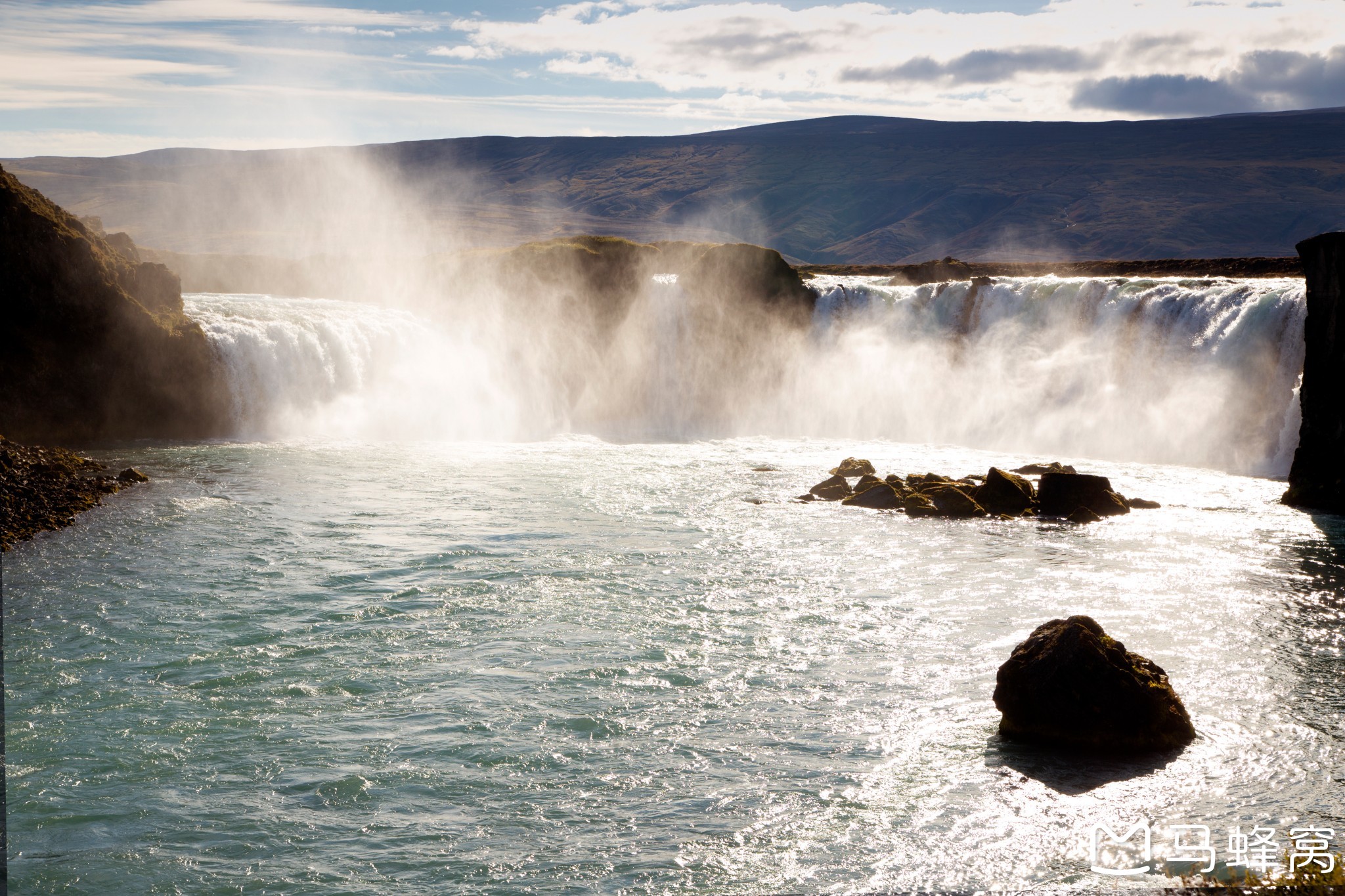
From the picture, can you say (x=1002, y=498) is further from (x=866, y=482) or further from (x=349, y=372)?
(x=349, y=372)

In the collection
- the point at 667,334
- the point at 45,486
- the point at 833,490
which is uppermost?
the point at 667,334

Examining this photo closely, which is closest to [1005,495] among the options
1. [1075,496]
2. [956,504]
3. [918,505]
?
[956,504]

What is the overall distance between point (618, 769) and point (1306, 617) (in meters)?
13.2

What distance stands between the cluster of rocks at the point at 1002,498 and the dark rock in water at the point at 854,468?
2923 millimetres

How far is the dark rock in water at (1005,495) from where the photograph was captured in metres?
27.9

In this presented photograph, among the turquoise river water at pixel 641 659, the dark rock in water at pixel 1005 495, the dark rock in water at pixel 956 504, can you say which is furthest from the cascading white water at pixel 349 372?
the dark rock in water at pixel 1005 495

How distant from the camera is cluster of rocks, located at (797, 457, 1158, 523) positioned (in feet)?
90.0

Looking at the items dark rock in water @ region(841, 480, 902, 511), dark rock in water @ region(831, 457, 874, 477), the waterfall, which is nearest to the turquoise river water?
dark rock in water @ region(831, 457, 874, 477)

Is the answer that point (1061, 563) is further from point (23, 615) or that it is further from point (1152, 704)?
point (23, 615)

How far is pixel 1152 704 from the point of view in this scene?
12.6 m

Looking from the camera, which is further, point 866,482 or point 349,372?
point 349,372

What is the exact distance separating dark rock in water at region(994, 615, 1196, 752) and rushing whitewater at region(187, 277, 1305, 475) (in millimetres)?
24476

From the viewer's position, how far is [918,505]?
91.6ft

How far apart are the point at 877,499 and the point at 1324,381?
1200 cm
